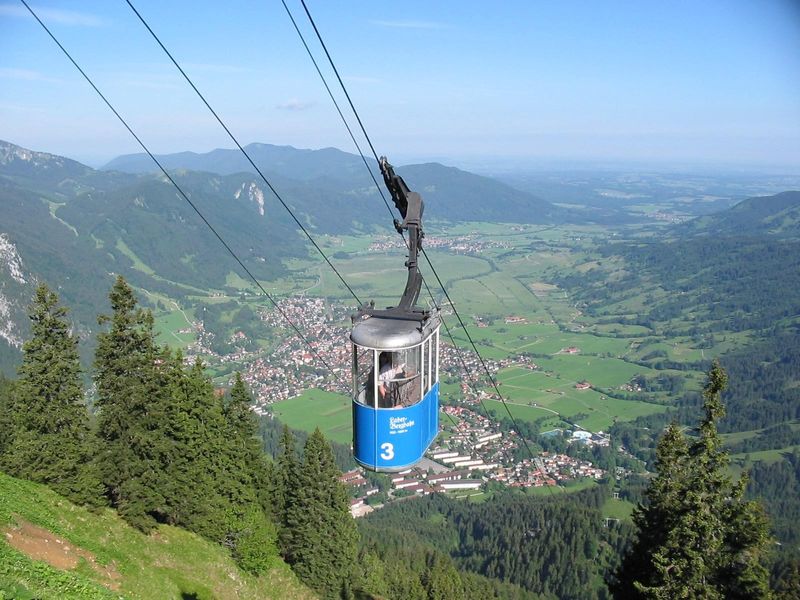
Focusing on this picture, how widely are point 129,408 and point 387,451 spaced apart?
9.76 m

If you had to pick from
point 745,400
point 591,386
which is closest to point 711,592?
point 591,386

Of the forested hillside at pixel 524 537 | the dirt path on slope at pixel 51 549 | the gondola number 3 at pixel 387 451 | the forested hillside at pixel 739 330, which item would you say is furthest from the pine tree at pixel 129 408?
the forested hillside at pixel 739 330

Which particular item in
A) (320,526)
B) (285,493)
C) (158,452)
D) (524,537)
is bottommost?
(524,537)

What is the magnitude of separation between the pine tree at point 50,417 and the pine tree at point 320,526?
23.9 feet

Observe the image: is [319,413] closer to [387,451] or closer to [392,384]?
[387,451]

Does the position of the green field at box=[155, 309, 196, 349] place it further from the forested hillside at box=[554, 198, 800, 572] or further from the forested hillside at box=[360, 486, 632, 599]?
the forested hillside at box=[554, 198, 800, 572]

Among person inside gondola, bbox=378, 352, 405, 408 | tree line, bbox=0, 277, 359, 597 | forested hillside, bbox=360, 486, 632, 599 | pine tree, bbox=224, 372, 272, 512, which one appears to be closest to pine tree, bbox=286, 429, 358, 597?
tree line, bbox=0, 277, 359, 597

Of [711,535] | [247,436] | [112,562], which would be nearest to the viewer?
[711,535]

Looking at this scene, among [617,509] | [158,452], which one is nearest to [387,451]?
[158,452]

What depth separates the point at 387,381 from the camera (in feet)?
34.7

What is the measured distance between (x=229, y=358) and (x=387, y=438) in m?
112

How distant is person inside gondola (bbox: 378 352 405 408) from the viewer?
10484 millimetres

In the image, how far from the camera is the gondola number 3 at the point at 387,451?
10586 mm

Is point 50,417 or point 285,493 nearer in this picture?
point 50,417
